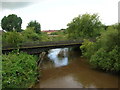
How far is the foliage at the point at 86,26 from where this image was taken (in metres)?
32.0

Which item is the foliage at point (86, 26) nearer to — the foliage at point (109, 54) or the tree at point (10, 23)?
the foliage at point (109, 54)

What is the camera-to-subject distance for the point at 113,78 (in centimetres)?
1441

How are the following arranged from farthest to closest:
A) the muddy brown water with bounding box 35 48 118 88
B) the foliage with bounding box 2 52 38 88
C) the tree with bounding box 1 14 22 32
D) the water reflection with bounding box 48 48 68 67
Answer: the tree with bounding box 1 14 22 32 < the water reflection with bounding box 48 48 68 67 < the muddy brown water with bounding box 35 48 118 88 < the foliage with bounding box 2 52 38 88

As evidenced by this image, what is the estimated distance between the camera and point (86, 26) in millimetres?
31781

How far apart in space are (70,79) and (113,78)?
420 cm

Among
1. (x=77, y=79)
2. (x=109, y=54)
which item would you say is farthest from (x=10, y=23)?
(x=109, y=54)

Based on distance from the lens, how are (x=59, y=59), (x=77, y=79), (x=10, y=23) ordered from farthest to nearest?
(x=10, y=23) < (x=59, y=59) < (x=77, y=79)

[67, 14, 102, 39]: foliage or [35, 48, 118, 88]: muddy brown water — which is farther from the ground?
[67, 14, 102, 39]: foliage

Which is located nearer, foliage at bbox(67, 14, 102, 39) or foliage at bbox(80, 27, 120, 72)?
foliage at bbox(80, 27, 120, 72)

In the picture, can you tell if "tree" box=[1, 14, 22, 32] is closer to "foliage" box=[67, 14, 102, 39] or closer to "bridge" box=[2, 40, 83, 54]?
"foliage" box=[67, 14, 102, 39]

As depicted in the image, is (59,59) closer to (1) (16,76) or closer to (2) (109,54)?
(2) (109,54)

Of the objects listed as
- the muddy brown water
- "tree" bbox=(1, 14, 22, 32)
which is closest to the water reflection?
the muddy brown water

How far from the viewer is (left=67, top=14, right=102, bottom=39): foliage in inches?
1261

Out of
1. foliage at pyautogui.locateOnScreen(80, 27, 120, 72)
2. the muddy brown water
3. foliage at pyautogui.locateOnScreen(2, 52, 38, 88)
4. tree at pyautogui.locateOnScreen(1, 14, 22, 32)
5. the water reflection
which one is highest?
tree at pyautogui.locateOnScreen(1, 14, 22, 32)
